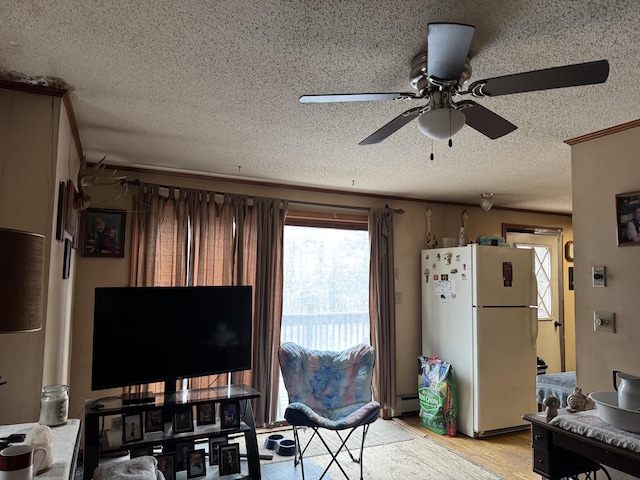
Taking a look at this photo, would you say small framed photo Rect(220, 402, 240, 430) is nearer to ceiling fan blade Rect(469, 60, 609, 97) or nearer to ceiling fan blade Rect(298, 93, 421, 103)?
ceiling fan blade Rect(298, 93, 421, 103)

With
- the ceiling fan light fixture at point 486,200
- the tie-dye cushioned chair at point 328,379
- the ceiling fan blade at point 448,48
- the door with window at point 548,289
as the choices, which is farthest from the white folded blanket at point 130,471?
the door with window at point 548,289

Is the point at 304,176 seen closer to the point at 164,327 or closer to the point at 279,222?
the point at 279,222

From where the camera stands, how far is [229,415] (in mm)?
2898

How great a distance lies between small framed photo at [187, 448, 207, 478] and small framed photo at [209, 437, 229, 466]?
71mm

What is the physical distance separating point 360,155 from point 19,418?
2603 mm

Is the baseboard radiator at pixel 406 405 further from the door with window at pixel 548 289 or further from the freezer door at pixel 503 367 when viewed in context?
the door with window at pixel 548 289

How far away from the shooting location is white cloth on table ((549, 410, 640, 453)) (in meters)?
1.95

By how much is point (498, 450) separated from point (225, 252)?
293cm

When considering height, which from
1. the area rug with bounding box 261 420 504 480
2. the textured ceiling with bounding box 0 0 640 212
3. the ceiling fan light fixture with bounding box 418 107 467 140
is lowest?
the area rug with bounding box 261 420 504 480

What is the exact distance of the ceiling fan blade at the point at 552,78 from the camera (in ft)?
4.76

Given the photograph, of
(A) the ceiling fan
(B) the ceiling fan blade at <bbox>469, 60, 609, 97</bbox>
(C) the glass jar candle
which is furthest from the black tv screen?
(B) the ceiling fan blade at <bbox>469, 60, 609, 97</bbox>

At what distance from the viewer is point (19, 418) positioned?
207 cm

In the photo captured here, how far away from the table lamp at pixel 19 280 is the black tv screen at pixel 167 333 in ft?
4.99

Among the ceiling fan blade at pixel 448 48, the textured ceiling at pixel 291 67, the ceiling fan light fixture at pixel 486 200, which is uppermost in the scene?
the textured ceiling at pixel 291 67
